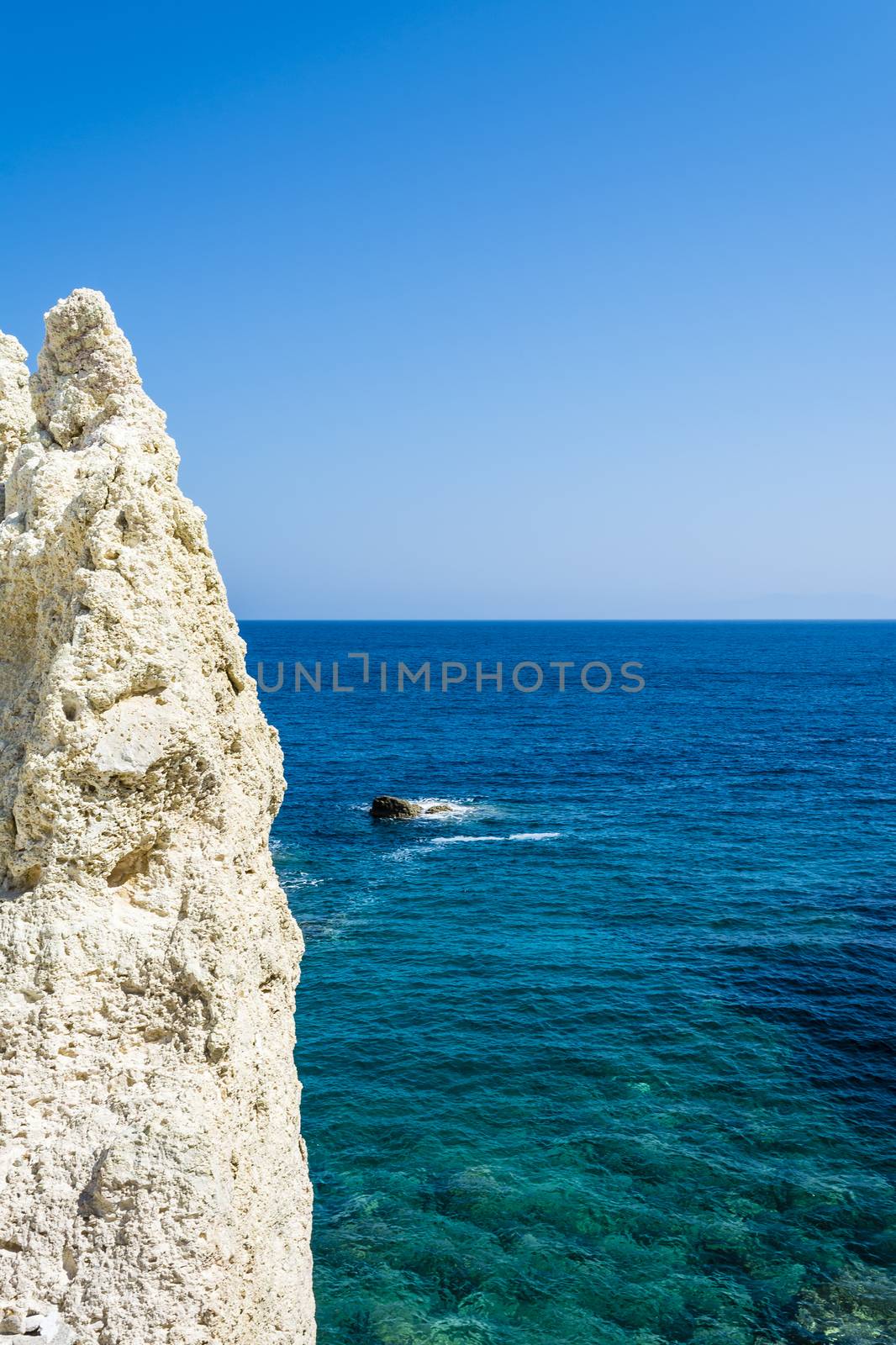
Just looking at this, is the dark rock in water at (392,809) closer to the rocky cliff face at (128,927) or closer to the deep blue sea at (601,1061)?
the deep blue sea at (601,1061)

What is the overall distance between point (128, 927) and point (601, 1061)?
77.0 ft

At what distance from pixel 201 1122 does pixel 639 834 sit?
47.5 meters

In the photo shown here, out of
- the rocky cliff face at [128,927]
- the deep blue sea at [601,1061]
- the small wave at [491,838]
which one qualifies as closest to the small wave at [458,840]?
the small wave at [491,838]

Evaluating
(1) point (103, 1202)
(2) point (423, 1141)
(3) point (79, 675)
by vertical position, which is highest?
(3) point (79, 675)

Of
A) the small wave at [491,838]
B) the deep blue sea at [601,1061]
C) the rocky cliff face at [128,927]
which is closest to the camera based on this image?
the rocky cliff face at [128,927]

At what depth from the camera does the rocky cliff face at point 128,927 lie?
798cm

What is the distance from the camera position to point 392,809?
189 ft

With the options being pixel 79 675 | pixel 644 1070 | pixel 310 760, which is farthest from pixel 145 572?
pixel 310 760

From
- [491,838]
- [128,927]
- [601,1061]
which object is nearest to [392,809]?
[491,838]

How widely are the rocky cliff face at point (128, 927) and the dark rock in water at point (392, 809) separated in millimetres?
46035

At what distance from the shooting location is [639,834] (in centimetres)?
5366

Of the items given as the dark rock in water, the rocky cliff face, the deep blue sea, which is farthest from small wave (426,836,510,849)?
the rocky cliff face

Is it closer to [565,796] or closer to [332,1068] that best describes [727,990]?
[332,1068]

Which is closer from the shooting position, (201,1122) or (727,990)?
(201,1122)
